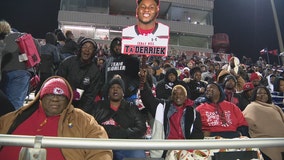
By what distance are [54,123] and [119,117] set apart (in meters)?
1.14

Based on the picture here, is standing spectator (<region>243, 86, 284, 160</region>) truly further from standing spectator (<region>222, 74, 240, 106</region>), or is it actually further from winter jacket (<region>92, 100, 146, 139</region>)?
winter jacket (<region>92, 100, 146, 139</region>)

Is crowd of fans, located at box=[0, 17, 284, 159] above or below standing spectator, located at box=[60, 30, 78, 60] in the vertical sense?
below

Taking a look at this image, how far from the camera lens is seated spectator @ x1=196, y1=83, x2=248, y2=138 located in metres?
4.30

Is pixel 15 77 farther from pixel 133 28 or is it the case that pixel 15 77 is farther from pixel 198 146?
pixel 198 146

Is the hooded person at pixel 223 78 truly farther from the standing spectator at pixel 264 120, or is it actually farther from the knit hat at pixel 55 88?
the knit hat at pixel 55 88

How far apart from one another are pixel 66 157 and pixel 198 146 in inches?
50.1

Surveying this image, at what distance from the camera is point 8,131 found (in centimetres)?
254

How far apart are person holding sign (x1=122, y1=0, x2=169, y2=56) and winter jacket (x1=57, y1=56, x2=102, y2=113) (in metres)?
A: 0.80

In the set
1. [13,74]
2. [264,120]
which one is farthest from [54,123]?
[264,120]

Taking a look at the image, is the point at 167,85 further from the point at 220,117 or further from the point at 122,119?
the point at 122,119

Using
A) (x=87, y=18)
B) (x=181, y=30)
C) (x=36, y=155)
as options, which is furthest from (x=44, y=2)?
(x=36, y=155)

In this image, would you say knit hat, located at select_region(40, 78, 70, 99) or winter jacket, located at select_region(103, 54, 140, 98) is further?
winter jacket, located at select_region(103, 54, 140, 98)

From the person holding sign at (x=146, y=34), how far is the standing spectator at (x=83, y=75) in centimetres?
81

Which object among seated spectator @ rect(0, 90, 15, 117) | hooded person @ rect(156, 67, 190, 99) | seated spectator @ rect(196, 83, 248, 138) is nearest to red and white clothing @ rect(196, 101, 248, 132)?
seated spectator @ rect(196, 83, 248, 138)
